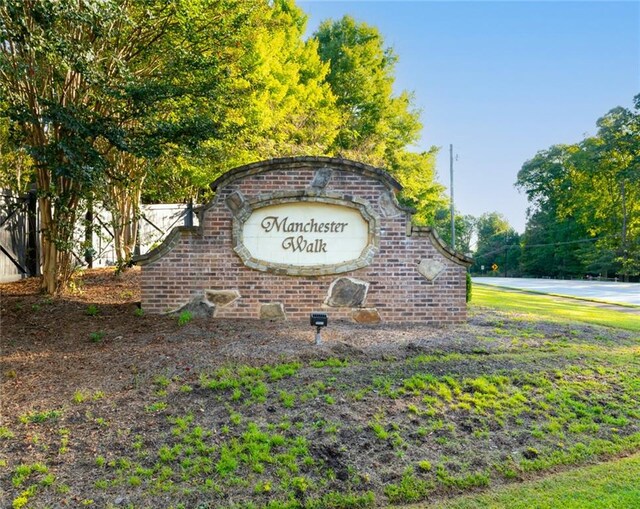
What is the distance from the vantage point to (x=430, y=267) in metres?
6.38

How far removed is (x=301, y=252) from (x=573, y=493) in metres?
4.29

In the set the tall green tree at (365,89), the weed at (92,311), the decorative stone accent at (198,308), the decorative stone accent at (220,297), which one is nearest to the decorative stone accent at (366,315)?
the decorative stone accent at (220,297)

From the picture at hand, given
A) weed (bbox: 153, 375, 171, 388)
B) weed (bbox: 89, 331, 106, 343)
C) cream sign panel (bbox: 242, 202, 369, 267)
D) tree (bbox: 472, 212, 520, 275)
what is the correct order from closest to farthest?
weed (bbox: 153, 375, 171, 388)
weed (bbox: 89, 331, 106, 343)
cream sign panel (bbox: 242, 202, 369, 267)
tree (bbox: 472, 212, 520, 275)

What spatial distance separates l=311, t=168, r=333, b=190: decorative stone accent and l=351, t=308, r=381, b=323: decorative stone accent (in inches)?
73.9

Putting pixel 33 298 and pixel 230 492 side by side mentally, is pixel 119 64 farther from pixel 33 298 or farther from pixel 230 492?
pixel 230 492

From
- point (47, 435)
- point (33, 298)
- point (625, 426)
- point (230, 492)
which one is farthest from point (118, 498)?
point (33, 298)

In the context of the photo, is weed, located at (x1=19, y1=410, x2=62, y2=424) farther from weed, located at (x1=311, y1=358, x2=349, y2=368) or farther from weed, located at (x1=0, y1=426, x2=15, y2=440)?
weed, located at (x1=311, y1=358, x2=349, y2=368)

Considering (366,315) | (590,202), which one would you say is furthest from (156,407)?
(590,202)

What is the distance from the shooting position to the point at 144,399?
12.3ft

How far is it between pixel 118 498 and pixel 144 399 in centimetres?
117

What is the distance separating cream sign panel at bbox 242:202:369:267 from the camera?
20.7ft

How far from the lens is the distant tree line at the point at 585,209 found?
27.3m

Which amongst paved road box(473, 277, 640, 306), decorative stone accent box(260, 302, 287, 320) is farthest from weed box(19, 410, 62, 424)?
paved road box(473, 277, 640, 306)

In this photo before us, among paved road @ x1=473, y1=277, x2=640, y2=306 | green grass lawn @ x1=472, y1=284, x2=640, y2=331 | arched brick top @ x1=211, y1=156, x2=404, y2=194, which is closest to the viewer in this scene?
arched brick top @ x1=211, y1=156, x2=404, y2=194
